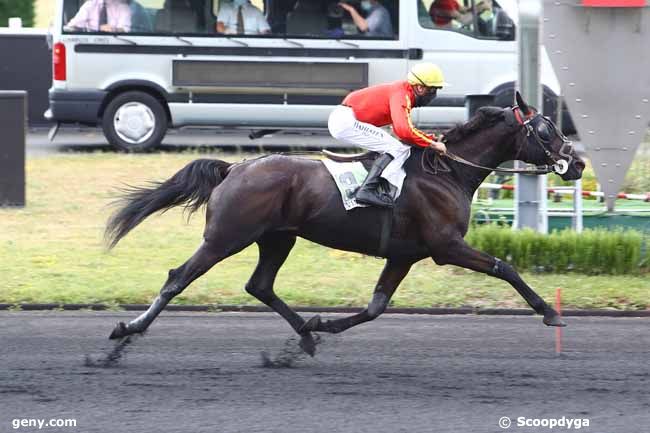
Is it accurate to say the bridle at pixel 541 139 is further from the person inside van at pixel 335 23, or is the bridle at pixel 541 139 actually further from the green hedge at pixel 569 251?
the person inside van at pixel 335 23

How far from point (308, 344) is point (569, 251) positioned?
345cm

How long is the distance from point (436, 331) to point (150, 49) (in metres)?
9.93

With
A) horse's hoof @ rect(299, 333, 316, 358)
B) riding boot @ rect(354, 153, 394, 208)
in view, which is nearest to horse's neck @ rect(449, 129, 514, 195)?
riding boot @ rect(354, 153, 394, 208)

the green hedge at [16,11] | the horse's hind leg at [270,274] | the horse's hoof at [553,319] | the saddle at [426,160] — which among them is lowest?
the horse's hoof at [553,319]

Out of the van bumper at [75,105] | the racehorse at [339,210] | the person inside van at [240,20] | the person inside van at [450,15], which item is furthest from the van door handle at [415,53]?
the racehorse at [339,210]

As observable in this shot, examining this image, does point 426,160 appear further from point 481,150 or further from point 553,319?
point 553,319

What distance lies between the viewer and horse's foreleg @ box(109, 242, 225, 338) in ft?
25.9

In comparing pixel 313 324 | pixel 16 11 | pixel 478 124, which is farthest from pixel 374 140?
pixel 16 11

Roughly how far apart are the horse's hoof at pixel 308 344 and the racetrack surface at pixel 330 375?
0.07m

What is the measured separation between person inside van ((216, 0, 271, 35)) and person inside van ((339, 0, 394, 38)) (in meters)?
1.24

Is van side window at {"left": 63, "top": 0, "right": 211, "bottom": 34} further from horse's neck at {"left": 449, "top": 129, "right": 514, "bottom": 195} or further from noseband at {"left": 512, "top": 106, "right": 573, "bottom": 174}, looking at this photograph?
noseband at {"left": 512, "top": 106, "right": 573, "bottom": 174}

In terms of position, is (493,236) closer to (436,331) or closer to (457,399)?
(436,331)

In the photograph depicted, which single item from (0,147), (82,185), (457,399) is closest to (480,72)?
(82,185)

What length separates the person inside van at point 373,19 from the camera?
1758 centimetres
